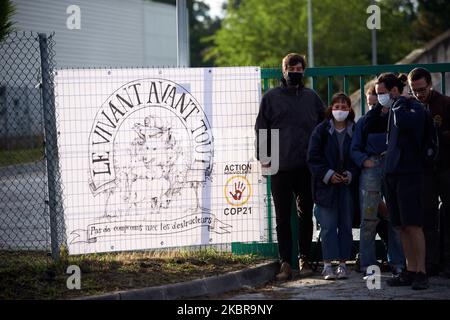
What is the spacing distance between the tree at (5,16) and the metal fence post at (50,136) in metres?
0.64

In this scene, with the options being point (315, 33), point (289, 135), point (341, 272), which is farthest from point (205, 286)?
point (315, 33)

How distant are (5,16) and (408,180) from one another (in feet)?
14.5

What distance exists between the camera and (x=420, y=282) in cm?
719

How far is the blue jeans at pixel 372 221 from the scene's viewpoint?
7.80m

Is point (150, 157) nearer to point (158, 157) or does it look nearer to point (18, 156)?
point (158, 157)

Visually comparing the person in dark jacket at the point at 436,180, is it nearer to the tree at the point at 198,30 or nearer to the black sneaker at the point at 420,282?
the black sneaker at the point at 420,282

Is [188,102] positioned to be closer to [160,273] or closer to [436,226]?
[160,273]

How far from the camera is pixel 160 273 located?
759cm

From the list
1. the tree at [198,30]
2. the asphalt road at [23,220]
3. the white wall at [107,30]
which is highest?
the tree at [198,30]

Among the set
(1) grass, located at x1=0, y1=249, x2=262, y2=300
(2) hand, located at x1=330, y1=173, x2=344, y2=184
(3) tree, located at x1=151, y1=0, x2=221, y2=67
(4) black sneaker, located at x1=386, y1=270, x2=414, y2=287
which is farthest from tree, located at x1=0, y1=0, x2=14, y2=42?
(3) tree, located at x1=151, y1=0, x2=221, y2=67

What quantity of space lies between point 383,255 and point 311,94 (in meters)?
1.89

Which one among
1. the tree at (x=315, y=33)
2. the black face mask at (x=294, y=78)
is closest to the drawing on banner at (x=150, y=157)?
the black face mask at (x=294, y=78)

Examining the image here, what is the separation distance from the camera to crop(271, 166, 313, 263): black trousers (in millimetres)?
8031
